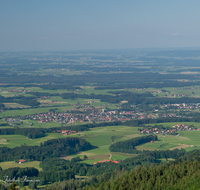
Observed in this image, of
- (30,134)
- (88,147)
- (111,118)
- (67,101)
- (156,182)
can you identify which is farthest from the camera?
(67,101)

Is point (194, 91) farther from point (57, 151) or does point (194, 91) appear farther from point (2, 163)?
point (2, 163)

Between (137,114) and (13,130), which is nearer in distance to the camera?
(13,130)

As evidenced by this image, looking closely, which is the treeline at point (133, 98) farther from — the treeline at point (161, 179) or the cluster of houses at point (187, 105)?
the treeline at point (161, 179)

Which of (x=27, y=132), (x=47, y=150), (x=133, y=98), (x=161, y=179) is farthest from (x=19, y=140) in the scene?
(x=133, y=98)

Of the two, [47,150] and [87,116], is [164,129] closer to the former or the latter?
[87,116]

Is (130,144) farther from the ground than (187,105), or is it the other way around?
(130,144)

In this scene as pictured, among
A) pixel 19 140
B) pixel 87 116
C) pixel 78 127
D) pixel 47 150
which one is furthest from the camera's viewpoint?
pixel 87 116

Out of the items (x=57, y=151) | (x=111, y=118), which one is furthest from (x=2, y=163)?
(x=111, y=118)
